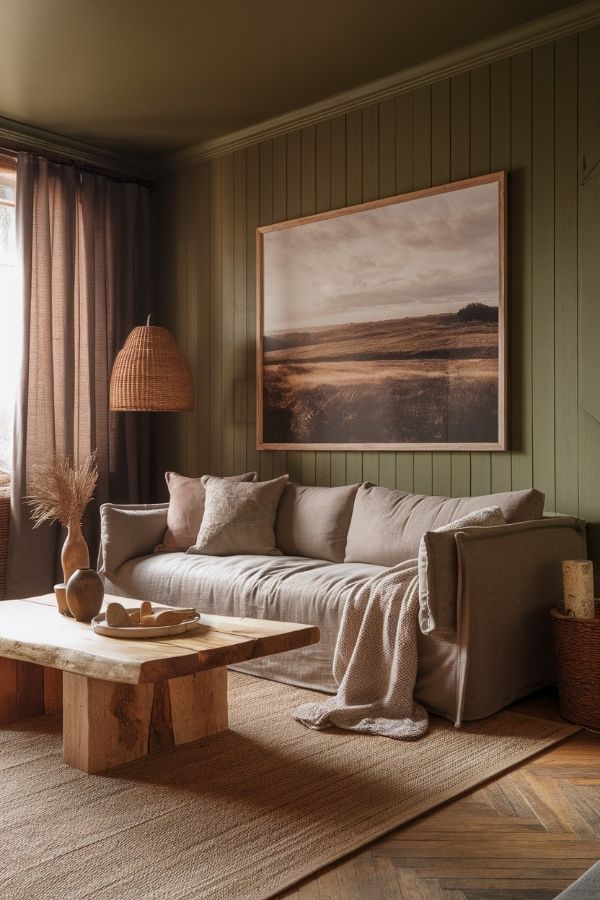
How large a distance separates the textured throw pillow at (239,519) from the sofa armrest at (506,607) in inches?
56.7

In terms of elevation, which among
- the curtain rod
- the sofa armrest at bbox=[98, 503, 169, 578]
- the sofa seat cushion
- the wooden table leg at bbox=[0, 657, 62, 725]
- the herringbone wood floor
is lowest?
the herringbone wood floor

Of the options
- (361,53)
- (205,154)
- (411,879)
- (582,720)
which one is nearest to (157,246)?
(205,154)

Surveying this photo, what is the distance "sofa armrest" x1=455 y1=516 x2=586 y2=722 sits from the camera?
9.87 feet

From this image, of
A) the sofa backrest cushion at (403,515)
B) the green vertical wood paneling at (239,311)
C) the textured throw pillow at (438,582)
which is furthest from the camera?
the green vertical wood paneling at (239,311)

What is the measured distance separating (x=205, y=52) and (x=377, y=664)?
2.94 meters

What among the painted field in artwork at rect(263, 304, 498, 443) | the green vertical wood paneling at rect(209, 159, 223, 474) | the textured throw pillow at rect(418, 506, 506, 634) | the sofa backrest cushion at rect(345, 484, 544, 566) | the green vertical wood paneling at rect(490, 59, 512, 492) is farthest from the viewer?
the green vertical wood paneling at rect(209, 159, 223, 474)

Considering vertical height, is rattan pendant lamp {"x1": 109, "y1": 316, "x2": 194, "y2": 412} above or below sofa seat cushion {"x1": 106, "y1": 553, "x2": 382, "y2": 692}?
above

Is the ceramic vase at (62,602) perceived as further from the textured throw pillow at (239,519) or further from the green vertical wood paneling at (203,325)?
the green vertical wood paneling at (203,325)

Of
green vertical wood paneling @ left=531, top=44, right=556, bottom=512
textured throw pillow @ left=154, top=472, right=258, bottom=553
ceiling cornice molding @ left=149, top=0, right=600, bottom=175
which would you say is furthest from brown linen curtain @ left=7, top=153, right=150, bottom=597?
green vertical wood paneling @ left=531, top=44, right=556, bottom=512

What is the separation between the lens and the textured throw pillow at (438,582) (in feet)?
9.77

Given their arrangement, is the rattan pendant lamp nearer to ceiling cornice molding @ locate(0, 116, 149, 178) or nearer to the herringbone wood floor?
ceiling cornice molding @ locate(0, 116, 149, 178)

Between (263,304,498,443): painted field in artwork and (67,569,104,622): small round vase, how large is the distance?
6.25ft

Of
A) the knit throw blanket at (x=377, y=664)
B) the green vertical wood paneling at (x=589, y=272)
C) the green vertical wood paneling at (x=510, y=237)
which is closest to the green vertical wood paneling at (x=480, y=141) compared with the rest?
the green vertical wood paneling at (x=510, y=237)

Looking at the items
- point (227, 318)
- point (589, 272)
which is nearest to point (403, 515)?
point (589, 272)
